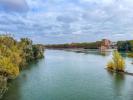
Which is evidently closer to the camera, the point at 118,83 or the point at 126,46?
the point at 118,83

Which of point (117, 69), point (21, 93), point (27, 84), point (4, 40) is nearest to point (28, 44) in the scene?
point (4, 40)

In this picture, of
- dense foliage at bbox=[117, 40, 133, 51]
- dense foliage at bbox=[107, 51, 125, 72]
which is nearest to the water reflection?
dense foliage at bbox=[107, 51, 125, 72]

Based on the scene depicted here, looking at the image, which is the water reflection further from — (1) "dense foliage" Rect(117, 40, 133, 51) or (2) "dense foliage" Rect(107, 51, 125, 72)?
(1) "dense foliage" Rect(117, 40, 133, 51)

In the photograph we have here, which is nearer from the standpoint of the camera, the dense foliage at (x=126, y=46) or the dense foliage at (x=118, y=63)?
the dense foliage at (x=118, y=63)

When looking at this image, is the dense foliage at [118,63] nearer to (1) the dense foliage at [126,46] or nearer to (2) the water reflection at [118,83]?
(2) the water reflection at [118,83]

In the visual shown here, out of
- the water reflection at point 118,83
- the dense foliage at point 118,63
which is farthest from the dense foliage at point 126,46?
the water reflection at point 118,83

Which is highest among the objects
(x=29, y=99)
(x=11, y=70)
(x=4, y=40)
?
(x=4, y=40)

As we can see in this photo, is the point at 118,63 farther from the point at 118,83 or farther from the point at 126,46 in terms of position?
the point at 126,46

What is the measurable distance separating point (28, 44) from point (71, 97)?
176 feet

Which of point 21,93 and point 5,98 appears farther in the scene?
point 21,93

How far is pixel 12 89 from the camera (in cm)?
3528

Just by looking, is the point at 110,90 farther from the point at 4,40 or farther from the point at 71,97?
the point at 4,40

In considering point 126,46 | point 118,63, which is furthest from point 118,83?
point 126,46

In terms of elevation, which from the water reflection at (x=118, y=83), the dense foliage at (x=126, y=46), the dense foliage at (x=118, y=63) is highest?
the dense foliage at (x=126, y=46)
